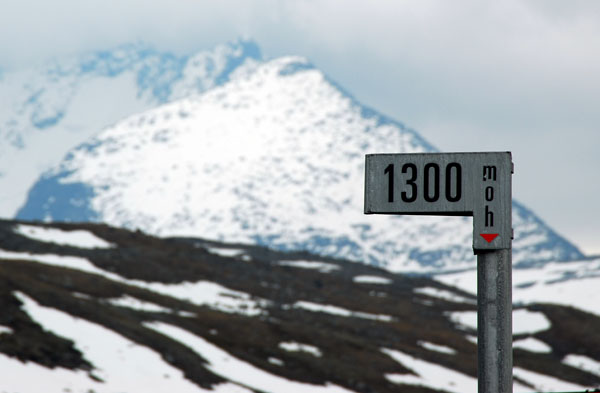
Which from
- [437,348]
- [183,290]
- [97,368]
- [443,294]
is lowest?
[97,368]

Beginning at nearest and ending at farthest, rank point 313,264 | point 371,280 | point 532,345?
point 532,345
point 371,280
point 313,264

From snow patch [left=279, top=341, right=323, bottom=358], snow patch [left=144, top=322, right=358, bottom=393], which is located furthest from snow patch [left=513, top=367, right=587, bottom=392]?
snow patch [left=144, top=322, right=358, bottom=393]

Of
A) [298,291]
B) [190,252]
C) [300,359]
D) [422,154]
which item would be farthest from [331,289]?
[422,154]

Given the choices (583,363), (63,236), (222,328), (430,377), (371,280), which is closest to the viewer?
(430,377)

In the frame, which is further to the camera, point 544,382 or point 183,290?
point 183,290

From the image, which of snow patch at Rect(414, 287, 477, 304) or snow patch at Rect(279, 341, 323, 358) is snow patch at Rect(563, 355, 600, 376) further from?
snow patch at Rect(414, 287, 477, 304)

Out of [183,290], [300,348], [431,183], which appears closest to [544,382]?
[300,348]

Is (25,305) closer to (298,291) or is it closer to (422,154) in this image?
(422,154)

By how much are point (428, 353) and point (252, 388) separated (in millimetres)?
34476

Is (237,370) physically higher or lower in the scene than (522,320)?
lower

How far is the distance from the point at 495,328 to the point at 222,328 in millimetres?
65115

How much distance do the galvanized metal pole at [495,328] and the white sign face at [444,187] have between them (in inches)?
8.8

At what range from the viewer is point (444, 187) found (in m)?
7.57

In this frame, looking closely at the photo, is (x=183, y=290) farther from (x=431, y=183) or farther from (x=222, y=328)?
(x=431, y=183)
